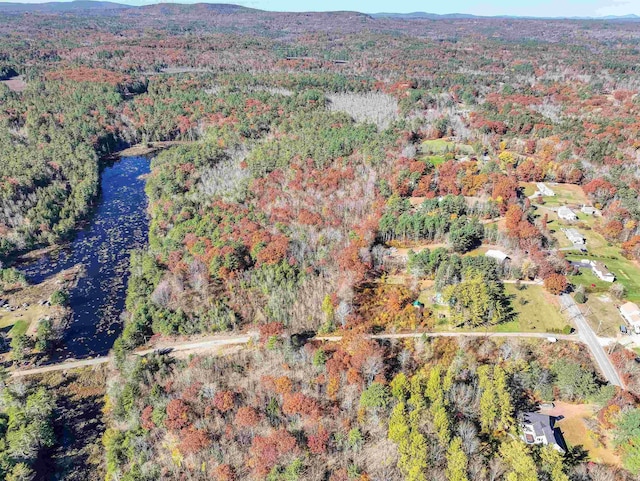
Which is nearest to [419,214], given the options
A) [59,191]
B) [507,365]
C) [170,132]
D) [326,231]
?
[326,231]

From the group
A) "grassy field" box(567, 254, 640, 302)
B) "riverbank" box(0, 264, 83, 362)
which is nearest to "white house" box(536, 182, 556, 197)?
"grassy field" box(567, 254, 640, 302)

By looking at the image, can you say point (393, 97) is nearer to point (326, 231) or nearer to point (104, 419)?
point (326, 231)

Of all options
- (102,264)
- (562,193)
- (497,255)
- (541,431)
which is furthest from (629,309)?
(102,264)

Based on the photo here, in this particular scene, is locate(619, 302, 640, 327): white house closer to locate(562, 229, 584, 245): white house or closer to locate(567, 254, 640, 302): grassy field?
locate(567, 254, 640, 302): grassy field

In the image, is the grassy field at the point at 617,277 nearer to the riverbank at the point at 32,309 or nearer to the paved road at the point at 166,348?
the paved road at the point at 166,348

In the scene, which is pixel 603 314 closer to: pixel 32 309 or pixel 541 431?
pixel 541 431

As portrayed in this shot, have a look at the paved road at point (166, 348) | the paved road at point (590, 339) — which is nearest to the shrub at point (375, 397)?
the paved road at point (166, 348)
